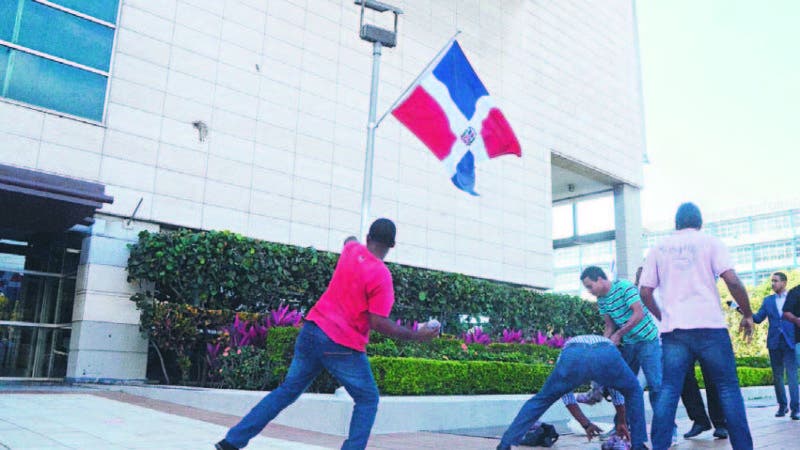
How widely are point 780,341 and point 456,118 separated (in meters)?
5.43

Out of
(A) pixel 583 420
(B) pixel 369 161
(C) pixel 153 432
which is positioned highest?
(B) pixel 369 161

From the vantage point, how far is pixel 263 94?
46.9 ft

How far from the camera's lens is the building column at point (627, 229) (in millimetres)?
22719

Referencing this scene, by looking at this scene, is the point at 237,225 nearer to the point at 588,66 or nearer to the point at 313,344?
the point at 313,344

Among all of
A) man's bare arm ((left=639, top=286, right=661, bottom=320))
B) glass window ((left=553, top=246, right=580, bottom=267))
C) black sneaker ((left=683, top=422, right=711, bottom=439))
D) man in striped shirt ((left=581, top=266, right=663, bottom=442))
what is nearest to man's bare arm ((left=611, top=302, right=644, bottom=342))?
man in striped shirt ((left=581, top=266, right=663, bottom=442))

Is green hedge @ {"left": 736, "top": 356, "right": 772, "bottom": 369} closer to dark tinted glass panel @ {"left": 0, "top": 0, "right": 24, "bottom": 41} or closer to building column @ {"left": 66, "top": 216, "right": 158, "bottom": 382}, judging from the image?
building column @ {"left": 66, "top": 216, "right": 158, "bottom": 382}

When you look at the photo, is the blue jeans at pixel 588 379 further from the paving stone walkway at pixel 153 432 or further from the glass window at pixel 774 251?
the glass window at pixel 774 251

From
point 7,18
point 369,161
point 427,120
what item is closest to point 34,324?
point 7,18

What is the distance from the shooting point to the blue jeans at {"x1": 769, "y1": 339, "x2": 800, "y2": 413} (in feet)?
28.4

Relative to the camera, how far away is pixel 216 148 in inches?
528

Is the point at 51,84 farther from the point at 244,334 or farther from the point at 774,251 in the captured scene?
the point at 774,251

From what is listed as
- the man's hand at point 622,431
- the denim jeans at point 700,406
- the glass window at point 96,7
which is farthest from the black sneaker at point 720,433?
the glass window at point 96,7

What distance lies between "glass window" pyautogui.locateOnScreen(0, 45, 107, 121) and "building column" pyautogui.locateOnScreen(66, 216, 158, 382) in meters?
2.13

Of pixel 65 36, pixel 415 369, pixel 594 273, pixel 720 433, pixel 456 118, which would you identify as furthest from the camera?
pixel 65 36
